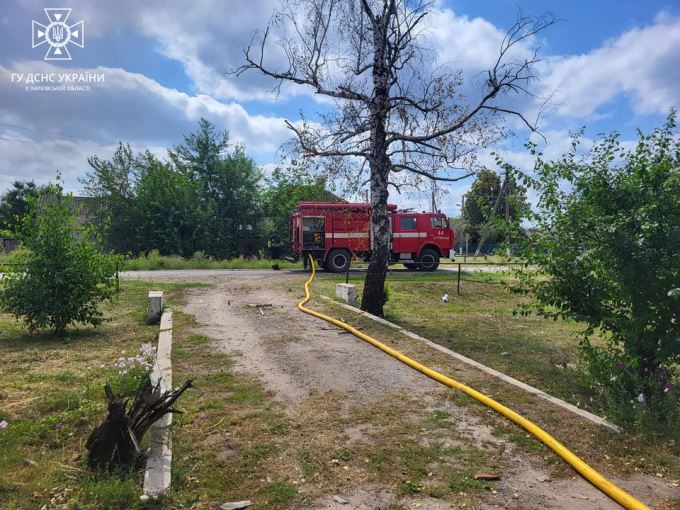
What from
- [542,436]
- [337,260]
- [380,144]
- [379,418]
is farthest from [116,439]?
[337,260]

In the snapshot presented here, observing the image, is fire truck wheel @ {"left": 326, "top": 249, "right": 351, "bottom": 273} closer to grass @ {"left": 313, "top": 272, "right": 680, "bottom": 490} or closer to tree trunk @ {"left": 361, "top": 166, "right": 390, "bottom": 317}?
grass @ {"left": 313, "top": 272, "right": 680, "bottom": 490}

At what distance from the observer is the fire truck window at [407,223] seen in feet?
66.7

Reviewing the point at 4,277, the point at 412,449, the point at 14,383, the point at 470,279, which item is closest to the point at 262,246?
the point at 470,279

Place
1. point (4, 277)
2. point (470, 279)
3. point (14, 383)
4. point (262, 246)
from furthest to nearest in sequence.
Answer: point (262, 246)
point (470, 279)
point (4, 277)
point (14, 383)

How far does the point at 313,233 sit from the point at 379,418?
15176 mm

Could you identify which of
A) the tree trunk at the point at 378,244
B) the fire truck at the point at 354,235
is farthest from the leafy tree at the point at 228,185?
the tree trunk at the point at 378,244

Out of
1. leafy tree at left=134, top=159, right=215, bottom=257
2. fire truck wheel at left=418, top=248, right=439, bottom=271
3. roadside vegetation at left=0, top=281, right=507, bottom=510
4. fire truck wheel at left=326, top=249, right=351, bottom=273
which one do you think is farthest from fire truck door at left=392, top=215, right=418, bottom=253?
roadside vegetation at left=0, top=281, right=507, bottom=510

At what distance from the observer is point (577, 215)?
16.6 ft

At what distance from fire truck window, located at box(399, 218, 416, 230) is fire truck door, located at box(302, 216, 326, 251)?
3.21 m

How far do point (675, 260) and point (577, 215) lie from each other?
3.10 feet

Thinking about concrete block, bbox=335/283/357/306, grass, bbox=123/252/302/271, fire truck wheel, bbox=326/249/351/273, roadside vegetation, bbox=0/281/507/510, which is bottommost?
roadside vegetation, bbox=0/281/507/510

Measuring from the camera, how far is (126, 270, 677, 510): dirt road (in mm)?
3211

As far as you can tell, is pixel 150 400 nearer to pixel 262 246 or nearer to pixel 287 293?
pixel 287 293

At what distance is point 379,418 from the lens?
448 cm
